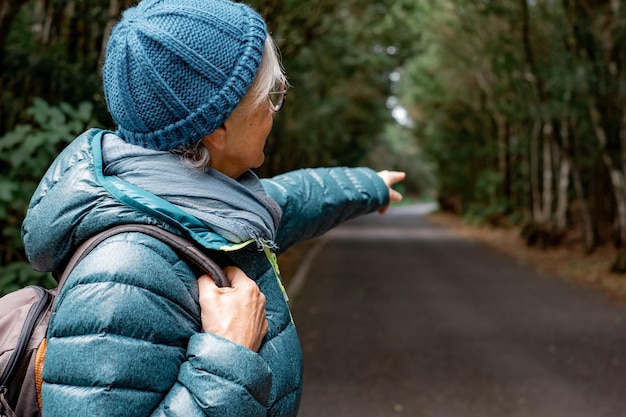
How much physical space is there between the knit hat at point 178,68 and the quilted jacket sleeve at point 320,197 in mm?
784

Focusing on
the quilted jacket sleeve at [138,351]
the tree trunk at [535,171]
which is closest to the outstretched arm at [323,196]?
the quilted jacket sleeve at [138,351]

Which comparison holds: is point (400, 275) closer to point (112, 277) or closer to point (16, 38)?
point (16, 38)

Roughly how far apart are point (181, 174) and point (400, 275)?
14595mm

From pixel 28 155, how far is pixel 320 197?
232 centimetres

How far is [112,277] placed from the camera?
1360 millimetres

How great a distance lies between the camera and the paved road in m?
6.28

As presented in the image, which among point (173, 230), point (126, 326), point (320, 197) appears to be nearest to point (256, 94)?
point (173, 230)

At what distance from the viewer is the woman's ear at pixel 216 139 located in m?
1.64

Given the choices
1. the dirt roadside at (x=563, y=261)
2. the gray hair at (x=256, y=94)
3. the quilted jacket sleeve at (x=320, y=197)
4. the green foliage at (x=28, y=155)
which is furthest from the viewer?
the dirt roadside at (x=563, y=261)

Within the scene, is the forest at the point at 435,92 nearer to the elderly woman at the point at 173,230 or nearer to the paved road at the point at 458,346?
the elderly woman at the point at 173,230

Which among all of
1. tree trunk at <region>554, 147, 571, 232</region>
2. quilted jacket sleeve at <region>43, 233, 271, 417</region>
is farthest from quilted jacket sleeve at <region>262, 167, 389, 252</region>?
tree trunk at <region>554, 147, 571, 232</region>

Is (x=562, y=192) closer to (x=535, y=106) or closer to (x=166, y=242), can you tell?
(x=535, y=106)

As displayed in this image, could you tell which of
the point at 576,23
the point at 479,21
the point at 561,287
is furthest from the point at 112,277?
the point at 479,21

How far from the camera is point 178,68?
1519mm
